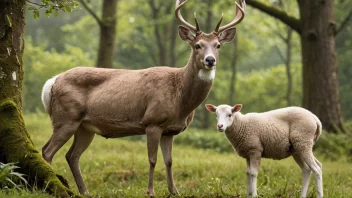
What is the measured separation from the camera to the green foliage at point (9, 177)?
18.7 ft

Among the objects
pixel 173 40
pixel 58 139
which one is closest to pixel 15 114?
pixel 58 139

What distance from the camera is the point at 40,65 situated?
30047 millimetres

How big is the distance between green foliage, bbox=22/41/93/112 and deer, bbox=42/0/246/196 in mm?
18301

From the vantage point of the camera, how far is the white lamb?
6.79 m

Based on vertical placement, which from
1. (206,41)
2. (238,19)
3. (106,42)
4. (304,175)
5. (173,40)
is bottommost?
(173,40)

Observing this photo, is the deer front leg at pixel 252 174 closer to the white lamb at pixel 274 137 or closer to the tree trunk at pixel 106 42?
the white lamb at pixel 274 137

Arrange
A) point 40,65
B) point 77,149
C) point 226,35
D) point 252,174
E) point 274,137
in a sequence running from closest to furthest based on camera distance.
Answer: point 252,174 < point 274,137 < point 226,35 < point 77,149 < point 40,65

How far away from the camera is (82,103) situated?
7801mm

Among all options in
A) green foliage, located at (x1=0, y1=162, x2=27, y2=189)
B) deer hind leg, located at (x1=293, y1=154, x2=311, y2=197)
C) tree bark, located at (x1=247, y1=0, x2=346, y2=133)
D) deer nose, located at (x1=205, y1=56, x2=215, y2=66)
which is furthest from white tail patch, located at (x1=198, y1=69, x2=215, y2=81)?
tree bark, located at (x1=247, y1=0, x2=346, y2=133)

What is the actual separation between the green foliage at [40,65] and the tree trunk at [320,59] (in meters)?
15.6

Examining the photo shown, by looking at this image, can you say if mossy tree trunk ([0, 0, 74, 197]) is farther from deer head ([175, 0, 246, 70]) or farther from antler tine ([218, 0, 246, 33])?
antler tine ([218, 0, 246, 33])

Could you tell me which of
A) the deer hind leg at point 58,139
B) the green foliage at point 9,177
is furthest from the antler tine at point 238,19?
the green foliage at point 9,177

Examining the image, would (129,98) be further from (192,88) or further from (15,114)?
(15,114)

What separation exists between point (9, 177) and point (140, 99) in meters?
2.19
